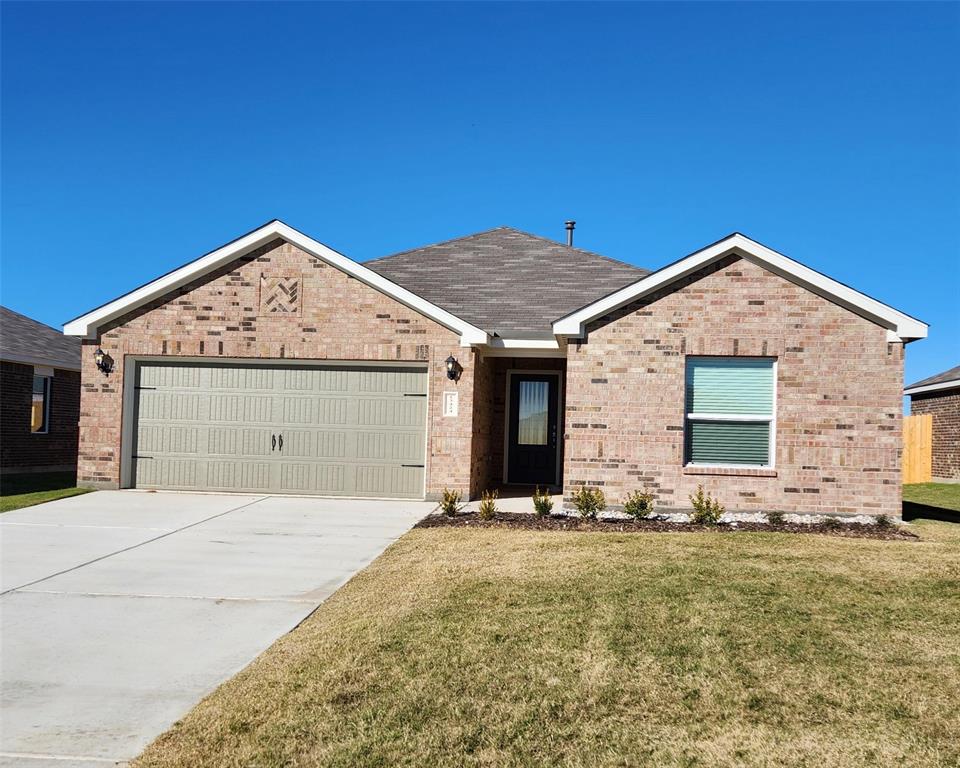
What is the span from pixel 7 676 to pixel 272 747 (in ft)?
7.37

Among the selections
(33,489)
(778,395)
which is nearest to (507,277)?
(778,395)

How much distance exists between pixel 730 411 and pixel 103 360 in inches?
421

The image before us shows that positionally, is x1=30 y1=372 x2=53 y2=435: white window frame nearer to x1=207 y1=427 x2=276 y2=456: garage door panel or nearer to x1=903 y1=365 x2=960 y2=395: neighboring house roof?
x1=207 y1=427 x2=276 y2=456: garage door panel

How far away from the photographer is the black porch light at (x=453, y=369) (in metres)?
13.2

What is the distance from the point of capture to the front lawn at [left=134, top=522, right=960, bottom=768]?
4.02 metres

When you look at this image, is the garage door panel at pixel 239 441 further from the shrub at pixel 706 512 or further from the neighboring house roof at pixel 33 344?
the shrub at pixel 706 512

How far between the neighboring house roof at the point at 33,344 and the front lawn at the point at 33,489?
2734 mm

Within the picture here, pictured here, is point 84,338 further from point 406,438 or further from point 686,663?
point 686,663

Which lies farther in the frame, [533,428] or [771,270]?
[533,428]

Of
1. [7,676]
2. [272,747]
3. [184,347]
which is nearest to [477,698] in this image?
[272,747]

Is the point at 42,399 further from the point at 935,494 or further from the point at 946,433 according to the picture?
the point at 946,433

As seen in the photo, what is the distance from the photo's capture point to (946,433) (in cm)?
2295

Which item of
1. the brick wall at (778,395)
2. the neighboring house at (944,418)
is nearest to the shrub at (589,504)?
the brick wall at (778,395)

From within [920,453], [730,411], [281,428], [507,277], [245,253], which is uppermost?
[507,277]
